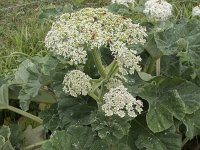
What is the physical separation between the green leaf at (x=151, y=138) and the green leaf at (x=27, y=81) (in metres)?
0.55

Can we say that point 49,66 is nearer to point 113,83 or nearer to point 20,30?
point 113,83

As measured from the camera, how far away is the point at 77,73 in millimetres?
2145

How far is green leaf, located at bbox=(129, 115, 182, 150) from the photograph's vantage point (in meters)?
2.40

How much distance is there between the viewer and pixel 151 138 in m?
2.44

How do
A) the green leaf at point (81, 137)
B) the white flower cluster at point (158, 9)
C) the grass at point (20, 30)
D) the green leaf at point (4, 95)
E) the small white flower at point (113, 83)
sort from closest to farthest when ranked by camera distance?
1. the small white flower at point (113, 83)
2. the green leaf at point (81, 137)
3. the white flower cluster at point (158, 9)
4. the green leaf at point (4, 95)
5. the grass at point (20, 30)

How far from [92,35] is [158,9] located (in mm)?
732

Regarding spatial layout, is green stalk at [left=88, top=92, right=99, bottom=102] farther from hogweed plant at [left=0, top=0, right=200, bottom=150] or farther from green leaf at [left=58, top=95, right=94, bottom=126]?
green leaf at [left=58, top=95, right=94, bottom=126]

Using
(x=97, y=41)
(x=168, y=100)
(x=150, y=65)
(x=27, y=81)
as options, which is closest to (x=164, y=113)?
(x=168, y=100)

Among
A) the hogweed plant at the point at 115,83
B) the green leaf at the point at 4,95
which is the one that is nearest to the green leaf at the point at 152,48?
the hogweed plant at the point at 115,83

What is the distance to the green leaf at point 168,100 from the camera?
2371 millimetres

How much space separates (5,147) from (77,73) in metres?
0.73

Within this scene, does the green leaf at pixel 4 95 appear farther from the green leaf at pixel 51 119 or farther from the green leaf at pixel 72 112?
the green leaf at pixel 72 112

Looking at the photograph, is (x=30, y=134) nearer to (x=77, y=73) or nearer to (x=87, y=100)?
(x=87, y=100)

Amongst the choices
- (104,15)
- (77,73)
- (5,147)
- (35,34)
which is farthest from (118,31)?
(35,34)
